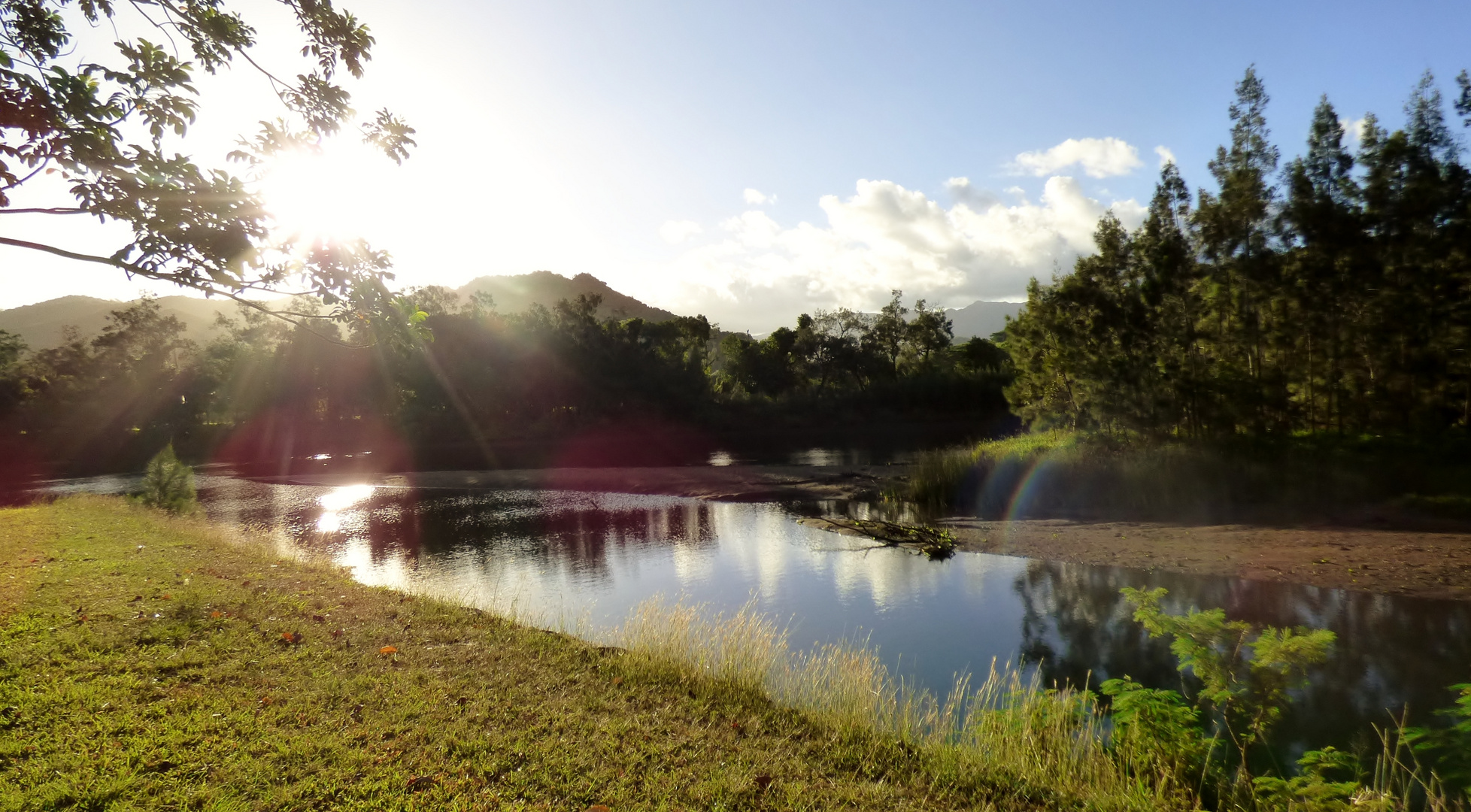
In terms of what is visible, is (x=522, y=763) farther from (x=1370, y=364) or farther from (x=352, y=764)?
(x=1370, y=364)

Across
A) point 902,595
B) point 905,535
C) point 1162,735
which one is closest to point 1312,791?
point 1162,735

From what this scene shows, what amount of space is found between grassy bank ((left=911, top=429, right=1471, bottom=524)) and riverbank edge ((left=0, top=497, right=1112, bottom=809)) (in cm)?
1841

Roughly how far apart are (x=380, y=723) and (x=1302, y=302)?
2483cm

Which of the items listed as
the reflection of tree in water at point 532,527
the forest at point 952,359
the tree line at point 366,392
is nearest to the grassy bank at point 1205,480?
the forest at point 952,359

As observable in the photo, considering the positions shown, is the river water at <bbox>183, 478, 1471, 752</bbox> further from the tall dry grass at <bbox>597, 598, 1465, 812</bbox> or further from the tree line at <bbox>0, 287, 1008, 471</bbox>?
the tree line at <bbox>0, 287, 1008, 471</bbox>

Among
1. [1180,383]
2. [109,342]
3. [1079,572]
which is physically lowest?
[1079,572]

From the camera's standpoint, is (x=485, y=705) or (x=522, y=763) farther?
(x=485, y=705)

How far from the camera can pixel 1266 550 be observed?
55.1ft

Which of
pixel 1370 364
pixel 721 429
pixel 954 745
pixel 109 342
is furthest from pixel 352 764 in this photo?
pixel 109 342

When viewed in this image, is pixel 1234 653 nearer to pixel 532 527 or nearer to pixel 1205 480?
pixel 1205 480

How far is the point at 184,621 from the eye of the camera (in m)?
8.43

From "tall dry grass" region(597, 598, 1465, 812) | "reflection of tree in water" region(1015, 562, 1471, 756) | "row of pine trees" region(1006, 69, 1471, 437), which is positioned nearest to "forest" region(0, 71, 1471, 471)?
"row of pine trees" region(1006, 69, 1471, 437)

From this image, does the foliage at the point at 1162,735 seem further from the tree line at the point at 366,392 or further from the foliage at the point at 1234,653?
the tree line at the point at 366,392

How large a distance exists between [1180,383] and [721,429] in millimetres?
49491
